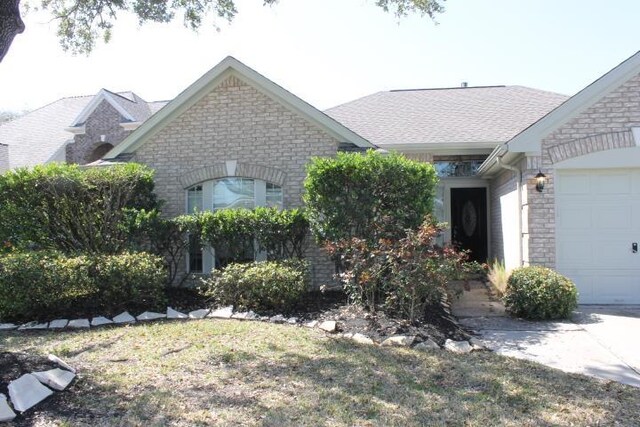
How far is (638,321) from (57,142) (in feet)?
69.2

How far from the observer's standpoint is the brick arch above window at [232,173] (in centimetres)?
1080

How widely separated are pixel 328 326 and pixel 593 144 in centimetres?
573

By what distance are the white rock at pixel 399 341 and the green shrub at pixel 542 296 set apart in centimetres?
246

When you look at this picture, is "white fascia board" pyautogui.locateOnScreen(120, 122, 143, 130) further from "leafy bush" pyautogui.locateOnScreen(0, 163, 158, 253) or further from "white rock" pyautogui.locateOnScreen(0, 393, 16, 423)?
"white rock" pyautogui.locateOnScreen(0, 393, 16, 423)

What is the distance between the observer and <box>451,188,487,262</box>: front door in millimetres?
13914

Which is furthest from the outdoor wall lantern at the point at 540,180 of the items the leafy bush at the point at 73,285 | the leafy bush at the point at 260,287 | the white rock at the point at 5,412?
the white rock at the point at 5,412

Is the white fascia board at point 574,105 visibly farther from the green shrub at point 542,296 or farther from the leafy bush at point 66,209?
the leafy bush at point 66,209

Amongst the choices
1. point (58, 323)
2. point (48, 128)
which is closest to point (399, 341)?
point (58, 323)

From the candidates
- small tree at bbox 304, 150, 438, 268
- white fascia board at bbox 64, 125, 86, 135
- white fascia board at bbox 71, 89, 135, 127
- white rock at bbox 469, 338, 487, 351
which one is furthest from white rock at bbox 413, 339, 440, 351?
white fascia board at bbox 64, 125, 86, 135

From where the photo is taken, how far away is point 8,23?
4.82 meters

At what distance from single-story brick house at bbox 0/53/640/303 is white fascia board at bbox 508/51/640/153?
19 millimetres

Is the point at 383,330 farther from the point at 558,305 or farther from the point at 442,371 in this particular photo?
the point at 558,305

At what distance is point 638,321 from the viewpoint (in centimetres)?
785

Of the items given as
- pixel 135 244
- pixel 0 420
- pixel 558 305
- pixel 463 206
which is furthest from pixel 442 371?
pixel 463 206
